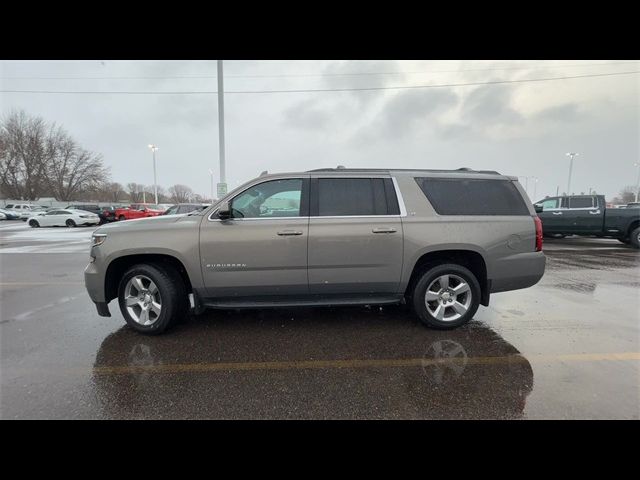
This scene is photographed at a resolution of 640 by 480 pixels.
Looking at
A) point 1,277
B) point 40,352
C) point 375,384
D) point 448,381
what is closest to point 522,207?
point 448,381

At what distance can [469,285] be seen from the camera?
3.99 m

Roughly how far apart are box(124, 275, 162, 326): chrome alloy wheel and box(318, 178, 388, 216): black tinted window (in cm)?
230

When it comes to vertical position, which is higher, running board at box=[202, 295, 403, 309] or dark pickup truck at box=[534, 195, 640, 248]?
dark pickup truck at box=[534, 195, 640, 248]

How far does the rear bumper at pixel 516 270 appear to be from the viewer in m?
4.02

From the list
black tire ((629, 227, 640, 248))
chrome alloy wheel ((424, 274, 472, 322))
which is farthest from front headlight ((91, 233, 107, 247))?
black tire ((629, 227, 640, 248))

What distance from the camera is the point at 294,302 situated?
12.7 feet

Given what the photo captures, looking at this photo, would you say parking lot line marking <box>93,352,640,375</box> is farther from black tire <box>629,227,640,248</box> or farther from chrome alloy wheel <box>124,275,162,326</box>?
black tire <box>629,227,640,248</box>

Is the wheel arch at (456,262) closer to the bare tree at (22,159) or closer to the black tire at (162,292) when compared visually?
the black tire at (162,292)

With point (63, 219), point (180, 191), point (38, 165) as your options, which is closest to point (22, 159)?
point (38, 165)

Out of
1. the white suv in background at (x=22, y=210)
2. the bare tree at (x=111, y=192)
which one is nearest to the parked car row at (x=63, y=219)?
the white suv in background at (x=22, y=210)

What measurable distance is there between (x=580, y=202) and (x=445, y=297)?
41.7ft

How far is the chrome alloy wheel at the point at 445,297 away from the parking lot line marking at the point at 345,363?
2.54 ft

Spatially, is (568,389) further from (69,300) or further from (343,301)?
(69,300)

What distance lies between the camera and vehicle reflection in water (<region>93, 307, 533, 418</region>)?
2.50 metres
